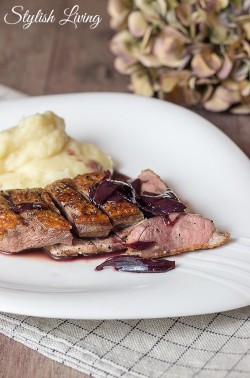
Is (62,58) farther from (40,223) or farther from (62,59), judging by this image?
(40,223)

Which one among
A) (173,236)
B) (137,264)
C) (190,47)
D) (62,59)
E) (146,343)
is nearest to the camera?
(146,343)

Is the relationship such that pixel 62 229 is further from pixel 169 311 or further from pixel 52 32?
pixel 52 32

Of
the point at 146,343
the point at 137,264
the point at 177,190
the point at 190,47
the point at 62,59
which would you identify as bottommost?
the point at 146,343

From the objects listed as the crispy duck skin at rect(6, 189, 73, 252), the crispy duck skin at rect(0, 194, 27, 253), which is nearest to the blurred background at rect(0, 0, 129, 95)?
the crispy duck skin at rect(6, 189, 73, 252)

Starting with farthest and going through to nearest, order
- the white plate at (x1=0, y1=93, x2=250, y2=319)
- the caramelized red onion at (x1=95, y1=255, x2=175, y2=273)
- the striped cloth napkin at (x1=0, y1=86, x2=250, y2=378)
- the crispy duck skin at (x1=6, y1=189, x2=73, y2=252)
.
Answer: the crispy duck skin at (x1=6, y1=189, x2=73, y2=252) < the caramelized red onion at (x1=95, y1=255, x2=175, y2=273) < the white plate at (x1=0, y1=93, x2=250, y2=319) < the striped cloth napkin at (x1=0, y1=86, x2=250, y2=378)

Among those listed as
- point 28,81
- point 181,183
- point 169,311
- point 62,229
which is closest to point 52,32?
point 28,81

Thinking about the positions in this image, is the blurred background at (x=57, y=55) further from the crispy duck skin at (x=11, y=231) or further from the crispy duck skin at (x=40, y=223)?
the crispy duck skin at (x=11, y=231)

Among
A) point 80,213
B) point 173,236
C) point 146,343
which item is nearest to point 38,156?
point 80,213

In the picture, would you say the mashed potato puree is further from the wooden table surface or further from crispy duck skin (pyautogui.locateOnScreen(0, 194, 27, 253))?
the wooden table surface
